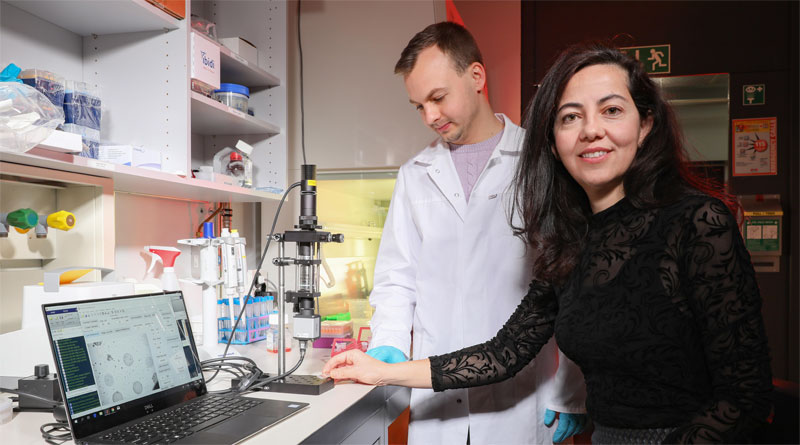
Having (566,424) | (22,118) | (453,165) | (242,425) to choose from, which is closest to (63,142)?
(22,118)

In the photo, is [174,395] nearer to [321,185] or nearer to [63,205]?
[63,205]

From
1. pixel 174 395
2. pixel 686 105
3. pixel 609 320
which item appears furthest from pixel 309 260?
pixel 686 105

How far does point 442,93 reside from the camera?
5.39ft

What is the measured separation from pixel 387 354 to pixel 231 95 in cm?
126

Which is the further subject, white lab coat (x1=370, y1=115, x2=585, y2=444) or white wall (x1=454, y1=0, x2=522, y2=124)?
white wall (x1=454, y1=0, x2=522, y2=124)

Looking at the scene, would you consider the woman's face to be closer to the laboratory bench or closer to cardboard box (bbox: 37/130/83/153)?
the laboratory bench

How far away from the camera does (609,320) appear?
3.36 ft

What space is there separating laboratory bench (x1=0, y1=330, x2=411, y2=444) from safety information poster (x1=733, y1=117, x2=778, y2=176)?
8.08 feet

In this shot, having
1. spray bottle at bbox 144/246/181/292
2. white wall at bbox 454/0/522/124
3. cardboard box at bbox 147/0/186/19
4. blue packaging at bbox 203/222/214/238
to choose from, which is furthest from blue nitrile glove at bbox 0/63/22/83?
white wall at bbox 454/0/522/124

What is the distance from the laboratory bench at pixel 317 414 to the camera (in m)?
1.05

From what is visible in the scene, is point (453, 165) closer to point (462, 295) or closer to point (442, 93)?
point (442, 93)

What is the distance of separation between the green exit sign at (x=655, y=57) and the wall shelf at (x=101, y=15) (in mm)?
2543

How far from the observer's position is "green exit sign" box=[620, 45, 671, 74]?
3150 mm

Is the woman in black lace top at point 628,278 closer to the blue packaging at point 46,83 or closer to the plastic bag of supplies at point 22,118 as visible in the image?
the plastic bag of supplies at point 22,118
